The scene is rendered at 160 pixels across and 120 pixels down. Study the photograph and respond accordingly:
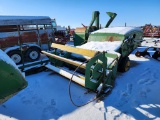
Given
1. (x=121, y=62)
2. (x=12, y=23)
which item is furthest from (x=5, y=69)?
(x=12, y=23)

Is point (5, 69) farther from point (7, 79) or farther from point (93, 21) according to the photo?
point (93, 21)

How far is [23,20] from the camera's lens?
8062mm

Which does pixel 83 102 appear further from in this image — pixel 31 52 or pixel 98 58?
pixel 31 52

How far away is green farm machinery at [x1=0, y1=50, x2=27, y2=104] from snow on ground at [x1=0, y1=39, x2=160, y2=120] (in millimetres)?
1384

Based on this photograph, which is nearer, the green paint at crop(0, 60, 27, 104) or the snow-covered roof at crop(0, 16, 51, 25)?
the green paint at crop(0, 60, 27, 104)

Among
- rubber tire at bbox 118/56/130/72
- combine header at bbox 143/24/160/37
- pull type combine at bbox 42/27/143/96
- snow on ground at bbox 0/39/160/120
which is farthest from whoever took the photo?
combine header at bbox 143/24/160/37

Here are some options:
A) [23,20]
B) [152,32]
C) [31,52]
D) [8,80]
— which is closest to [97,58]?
[8,80]

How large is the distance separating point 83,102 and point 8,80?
7.29 ft

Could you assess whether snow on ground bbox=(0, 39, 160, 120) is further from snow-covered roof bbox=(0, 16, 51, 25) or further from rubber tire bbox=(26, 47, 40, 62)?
snow-covered roof bbox=(0, 16, 51, 25)

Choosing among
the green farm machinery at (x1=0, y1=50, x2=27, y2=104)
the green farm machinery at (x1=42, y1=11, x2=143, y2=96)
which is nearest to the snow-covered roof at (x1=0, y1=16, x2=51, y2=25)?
the green farm machinery at (x1=42, y1=11, x2=143, y2=96)

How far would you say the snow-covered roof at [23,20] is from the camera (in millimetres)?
7641

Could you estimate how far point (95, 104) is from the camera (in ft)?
13.2

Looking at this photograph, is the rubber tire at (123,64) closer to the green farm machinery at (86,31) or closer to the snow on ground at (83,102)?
the snow on ground at (83,102)

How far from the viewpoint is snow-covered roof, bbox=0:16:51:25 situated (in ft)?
25.1
